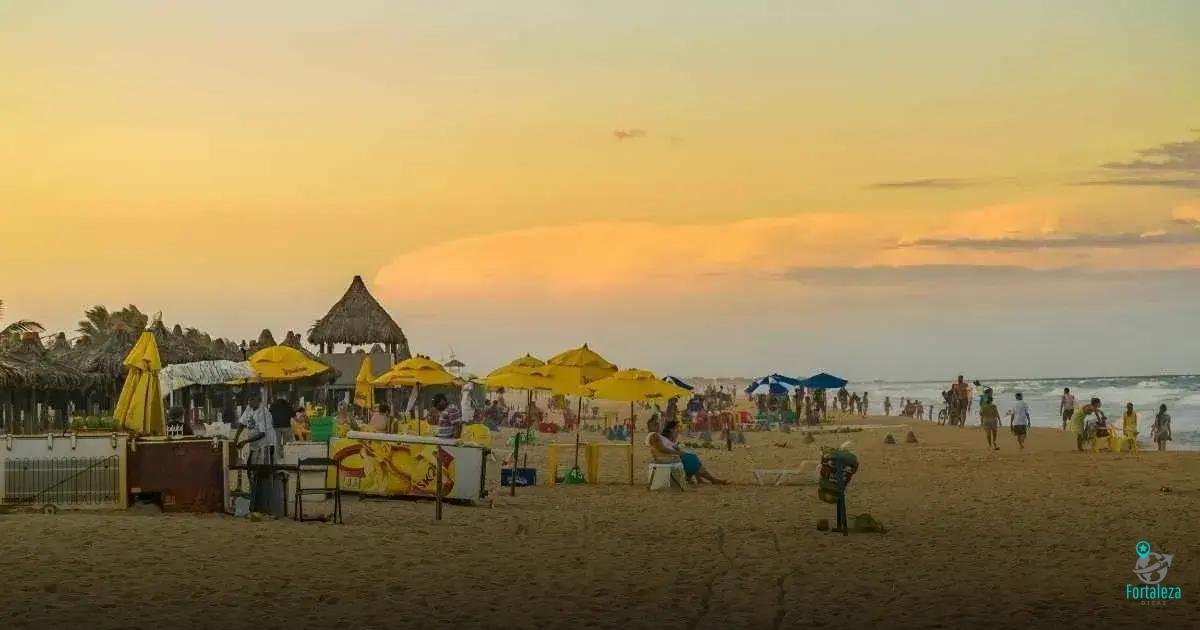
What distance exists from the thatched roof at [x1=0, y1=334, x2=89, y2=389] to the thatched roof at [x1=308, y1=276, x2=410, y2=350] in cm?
1673

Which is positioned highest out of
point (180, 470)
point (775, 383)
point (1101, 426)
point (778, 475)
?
point (775, 383)

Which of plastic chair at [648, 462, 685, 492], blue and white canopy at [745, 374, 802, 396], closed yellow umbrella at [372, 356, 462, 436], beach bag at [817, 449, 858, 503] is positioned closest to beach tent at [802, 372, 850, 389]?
→ blue and white canopy at [745, 374, 802, 396]

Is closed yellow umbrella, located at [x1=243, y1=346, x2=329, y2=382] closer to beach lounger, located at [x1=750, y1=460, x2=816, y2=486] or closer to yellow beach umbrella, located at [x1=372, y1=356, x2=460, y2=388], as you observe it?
yellow beach umbrella, located at [x1=372, y1=356, x2=460, y2=388]

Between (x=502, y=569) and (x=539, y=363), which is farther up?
(x=539, y=363)

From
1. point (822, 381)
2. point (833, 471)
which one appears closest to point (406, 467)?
point (833, 471)

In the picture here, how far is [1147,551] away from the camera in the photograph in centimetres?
1176

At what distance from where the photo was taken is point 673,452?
1877cm

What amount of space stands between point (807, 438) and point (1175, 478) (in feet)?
52.6

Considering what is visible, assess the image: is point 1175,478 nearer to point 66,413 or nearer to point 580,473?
point 580,473

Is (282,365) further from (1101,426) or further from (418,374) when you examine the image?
(1101,426)

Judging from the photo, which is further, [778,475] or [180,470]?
[778,475]

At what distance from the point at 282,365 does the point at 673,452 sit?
28.6 ft

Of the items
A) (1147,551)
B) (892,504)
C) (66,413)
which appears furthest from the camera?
(66,413)

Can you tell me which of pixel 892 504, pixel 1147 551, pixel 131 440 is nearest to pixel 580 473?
pixel 892 504
